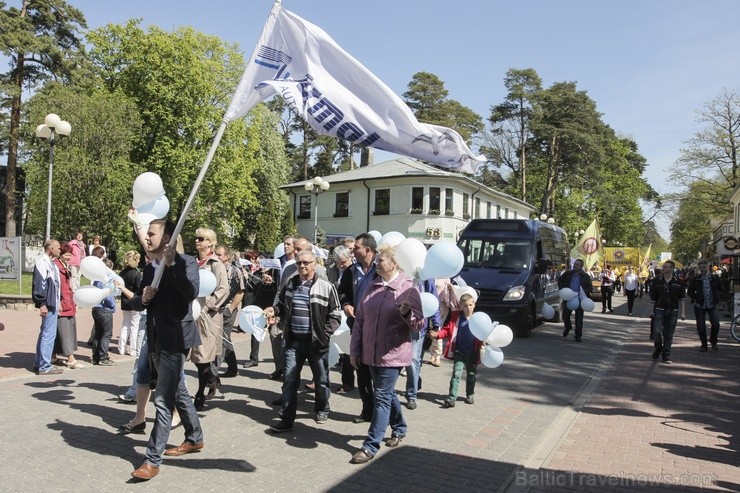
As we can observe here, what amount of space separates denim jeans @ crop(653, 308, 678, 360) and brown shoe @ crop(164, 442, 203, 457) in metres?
9.03

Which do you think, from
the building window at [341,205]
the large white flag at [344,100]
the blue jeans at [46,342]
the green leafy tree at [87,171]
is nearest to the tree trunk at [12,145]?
the green leafy tree at [87,171]

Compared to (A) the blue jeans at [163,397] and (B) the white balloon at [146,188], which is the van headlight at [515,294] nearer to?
(B) the white balloon at [146,188]

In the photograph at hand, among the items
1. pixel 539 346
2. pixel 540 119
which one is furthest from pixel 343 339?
pixel 540 119

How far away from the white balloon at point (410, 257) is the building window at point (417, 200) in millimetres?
36434

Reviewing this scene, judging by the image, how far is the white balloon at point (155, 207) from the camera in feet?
18.8

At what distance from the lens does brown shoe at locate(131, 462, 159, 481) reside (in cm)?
452

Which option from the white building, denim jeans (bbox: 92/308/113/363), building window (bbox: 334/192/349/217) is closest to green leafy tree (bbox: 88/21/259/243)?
the white building

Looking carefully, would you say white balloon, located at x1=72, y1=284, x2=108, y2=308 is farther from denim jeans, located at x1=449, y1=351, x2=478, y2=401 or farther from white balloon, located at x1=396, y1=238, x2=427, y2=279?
denim jeans, located at x1=449, y1=351, x2=478, y2=401

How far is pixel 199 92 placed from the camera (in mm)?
35594

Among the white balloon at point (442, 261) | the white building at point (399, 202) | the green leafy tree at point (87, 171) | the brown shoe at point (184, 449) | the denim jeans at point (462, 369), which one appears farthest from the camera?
the white building at point (399, 202)

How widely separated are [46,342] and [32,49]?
97.9 ft

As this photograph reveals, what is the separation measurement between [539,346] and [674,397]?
15.4 ft

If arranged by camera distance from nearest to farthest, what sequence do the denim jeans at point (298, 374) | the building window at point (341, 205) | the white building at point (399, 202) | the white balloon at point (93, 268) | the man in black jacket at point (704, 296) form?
the denim jeans at point (298, 374) → the white balloon at point (93, 268) → the man in black jacket at point (704, 296) → the white building at point (399, 202) → the building window at point (341, 205)

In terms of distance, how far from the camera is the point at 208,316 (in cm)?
639
